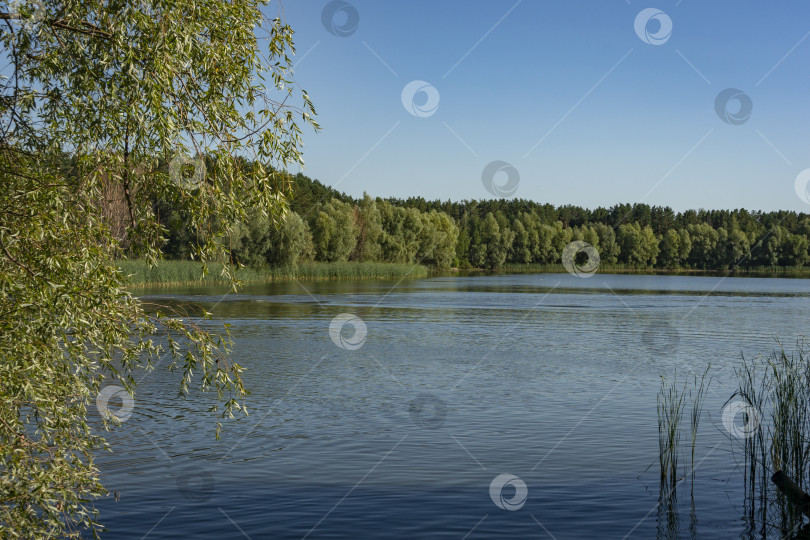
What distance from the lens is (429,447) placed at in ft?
52.2

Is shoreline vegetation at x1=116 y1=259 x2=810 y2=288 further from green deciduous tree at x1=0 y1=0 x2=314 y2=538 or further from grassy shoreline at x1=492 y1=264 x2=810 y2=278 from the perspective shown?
green deciduous tree at x1=0 y1=0 x2=314 y2=538

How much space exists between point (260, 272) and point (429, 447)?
73863mm

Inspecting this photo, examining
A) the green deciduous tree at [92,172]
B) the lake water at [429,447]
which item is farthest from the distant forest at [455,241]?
the green deciduous tree at [92,172]

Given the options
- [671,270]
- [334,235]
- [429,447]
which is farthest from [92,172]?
[671,270]

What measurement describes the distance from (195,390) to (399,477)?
9.92m

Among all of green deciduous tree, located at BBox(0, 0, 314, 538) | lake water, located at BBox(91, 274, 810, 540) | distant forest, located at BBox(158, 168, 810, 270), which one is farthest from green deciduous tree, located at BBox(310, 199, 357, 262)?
green deciduous tree, located at BBox(0, 0, 314, 538)

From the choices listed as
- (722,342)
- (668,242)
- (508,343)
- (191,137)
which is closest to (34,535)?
(191,137)

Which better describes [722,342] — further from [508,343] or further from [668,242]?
[668,242]

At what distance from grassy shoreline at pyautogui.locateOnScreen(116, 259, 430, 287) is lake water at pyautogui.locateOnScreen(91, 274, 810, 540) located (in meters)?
34.1

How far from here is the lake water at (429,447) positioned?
1172 centimetres

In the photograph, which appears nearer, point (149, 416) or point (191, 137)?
point (191, 137)

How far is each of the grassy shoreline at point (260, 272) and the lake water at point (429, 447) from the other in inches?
1342

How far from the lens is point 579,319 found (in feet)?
152

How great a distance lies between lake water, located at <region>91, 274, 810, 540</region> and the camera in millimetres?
11719
